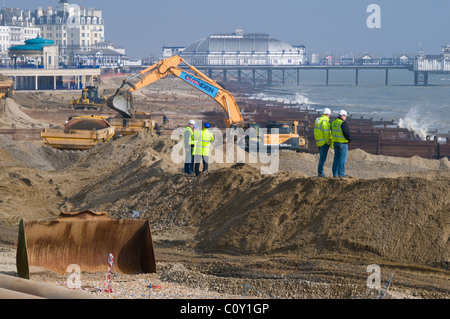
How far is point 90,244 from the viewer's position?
10.8 meters

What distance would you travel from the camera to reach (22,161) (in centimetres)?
2366

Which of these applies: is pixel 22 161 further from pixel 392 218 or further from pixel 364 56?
pixel 364 56

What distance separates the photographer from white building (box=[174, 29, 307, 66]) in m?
189

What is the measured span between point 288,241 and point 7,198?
847 centimetres

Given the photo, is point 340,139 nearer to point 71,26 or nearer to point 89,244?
point 89,244

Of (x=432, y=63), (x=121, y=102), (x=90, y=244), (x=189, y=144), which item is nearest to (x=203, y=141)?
(x=189, y=144)

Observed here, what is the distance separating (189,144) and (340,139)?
11.6ft

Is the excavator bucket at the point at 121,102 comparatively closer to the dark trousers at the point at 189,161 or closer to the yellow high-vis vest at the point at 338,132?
the dark trousers at the point at 189,161

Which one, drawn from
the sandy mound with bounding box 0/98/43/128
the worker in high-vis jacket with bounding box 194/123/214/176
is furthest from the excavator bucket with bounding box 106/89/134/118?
the sandy mound with bounding box 0/98/43/128

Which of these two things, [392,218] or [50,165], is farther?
[50,165]

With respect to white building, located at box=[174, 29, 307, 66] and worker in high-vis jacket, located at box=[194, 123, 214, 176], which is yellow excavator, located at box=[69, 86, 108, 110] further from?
white building, located at box=[174, 29, 307, 66]

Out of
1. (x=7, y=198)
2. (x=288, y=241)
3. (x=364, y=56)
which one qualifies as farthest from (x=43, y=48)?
(x=364, y=56)

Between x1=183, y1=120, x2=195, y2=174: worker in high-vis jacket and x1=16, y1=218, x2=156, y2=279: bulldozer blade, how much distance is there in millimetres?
5017
